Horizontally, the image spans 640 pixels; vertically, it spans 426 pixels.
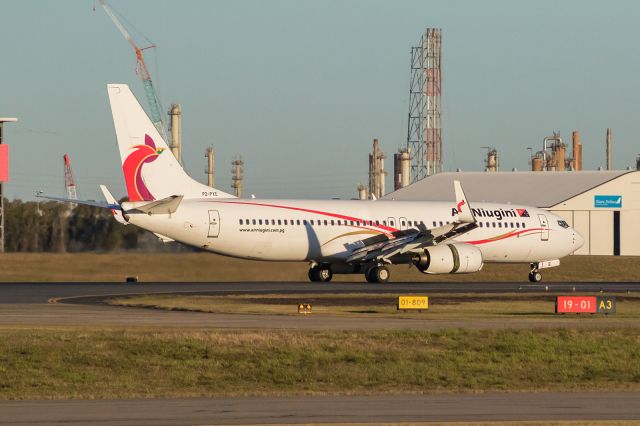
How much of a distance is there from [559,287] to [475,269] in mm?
4008

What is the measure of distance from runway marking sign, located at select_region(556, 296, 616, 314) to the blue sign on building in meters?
57.4

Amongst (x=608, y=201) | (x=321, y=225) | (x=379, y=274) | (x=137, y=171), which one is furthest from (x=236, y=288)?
(x=608, y=201)

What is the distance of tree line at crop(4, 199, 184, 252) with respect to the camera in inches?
2459

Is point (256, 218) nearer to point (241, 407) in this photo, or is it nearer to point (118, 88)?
point (118, 88)

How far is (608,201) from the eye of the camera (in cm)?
9762

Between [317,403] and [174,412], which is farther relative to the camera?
[317,403]

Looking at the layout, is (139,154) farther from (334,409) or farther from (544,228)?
(334,409)

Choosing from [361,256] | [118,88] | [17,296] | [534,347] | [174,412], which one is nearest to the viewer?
[174,412]

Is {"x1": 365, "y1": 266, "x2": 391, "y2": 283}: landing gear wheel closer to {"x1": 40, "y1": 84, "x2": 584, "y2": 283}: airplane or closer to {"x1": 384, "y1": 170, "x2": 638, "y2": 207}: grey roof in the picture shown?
{"x1": 40, "y1": 84, "x2": 584, "y2": 283}: airplane

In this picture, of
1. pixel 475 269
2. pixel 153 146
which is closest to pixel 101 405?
pixel 153 146

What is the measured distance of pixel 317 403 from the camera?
21312mm

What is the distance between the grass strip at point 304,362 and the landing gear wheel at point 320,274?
2857 centimetres

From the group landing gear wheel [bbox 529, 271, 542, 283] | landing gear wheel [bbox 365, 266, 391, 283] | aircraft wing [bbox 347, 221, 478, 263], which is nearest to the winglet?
aircraft wing [bbox 347, 221, 478, 263]

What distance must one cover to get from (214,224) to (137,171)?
13.7 ft
